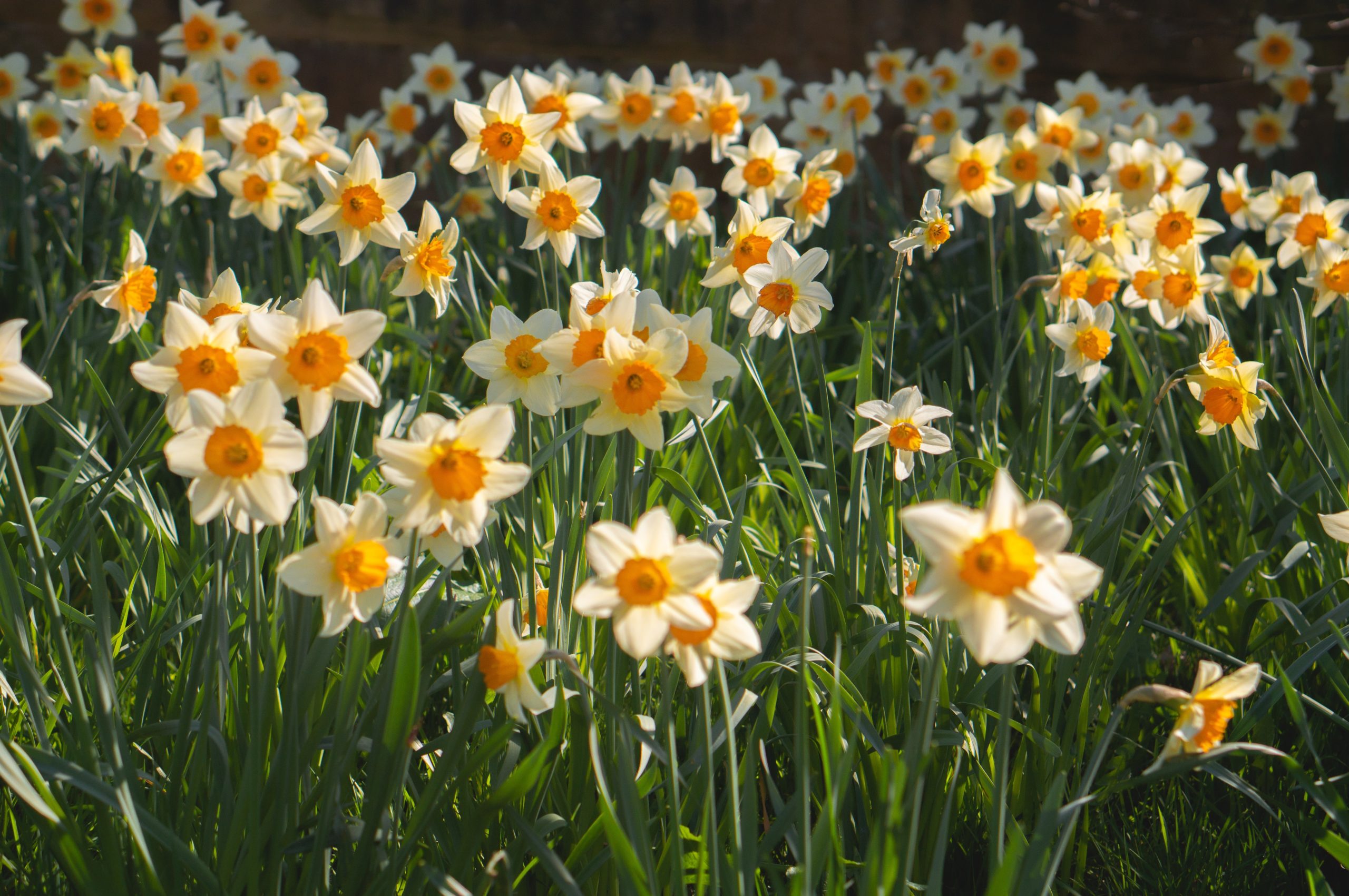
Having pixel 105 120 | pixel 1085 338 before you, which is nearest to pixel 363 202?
pixel 1085 338

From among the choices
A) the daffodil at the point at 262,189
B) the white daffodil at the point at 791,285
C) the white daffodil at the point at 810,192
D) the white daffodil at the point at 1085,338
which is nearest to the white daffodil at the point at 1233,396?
the white daffodil at the point at 1085,338

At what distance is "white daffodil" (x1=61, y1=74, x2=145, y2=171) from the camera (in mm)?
2285

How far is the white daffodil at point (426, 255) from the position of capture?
4.43 ft

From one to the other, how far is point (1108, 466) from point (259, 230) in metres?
2.56

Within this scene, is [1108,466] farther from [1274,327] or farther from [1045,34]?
[1045,34]

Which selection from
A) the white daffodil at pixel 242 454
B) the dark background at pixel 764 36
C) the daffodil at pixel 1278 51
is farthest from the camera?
the dark background at pixel 764 36

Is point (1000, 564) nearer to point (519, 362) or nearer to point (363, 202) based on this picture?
point (519, 362)

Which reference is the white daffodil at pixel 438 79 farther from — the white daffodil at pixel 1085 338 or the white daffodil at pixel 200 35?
the white daffodil at pixel 1085 338

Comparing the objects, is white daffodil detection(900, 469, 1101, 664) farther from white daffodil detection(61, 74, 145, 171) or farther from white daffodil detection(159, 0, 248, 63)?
white daffodil detection(159, 0, 248, 63)

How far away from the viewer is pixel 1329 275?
184 cm

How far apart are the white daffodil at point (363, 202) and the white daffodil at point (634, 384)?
0.50m

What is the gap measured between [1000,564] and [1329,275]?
153 cm

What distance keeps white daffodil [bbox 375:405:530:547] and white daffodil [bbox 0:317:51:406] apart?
0.32m

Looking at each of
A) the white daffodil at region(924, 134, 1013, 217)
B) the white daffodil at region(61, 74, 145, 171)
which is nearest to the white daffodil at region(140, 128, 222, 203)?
the white daffodil at region(61, 74, 145, 171)
